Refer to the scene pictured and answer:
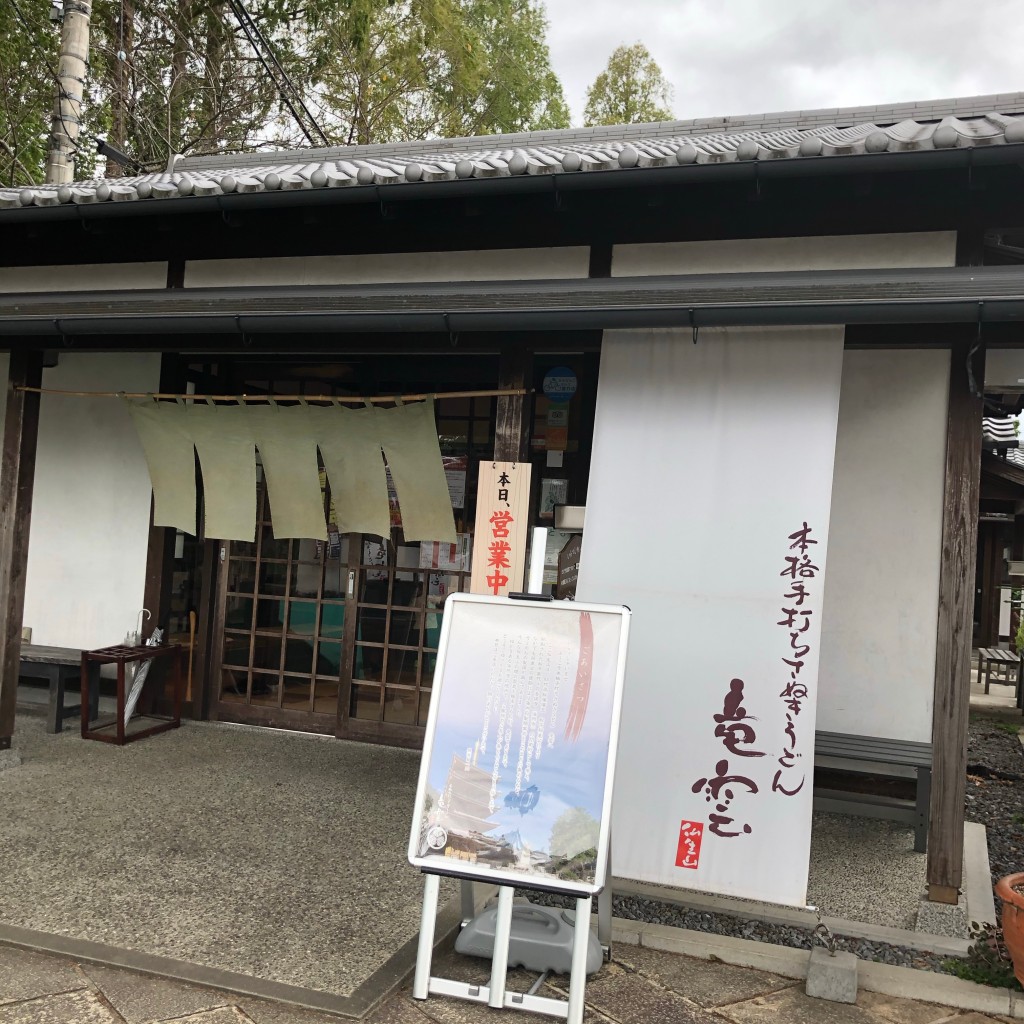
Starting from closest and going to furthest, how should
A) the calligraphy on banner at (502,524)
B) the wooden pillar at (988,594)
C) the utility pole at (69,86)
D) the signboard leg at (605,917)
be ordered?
the signboard leg at (605,917) < the calligraphy on banner at (502,524) < the utility pole at (69,86) < the wooden pillar at (988,594)

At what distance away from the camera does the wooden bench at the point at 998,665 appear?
13098 mm

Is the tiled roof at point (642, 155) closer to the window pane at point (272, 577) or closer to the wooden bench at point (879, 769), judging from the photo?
the wooden bench at point (879, 769)

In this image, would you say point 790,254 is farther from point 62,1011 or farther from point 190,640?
point 190,640

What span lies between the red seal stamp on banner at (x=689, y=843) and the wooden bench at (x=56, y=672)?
5214 mm

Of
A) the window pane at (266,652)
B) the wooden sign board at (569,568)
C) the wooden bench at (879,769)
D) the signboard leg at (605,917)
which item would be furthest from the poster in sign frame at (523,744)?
the window pane at (266,652)

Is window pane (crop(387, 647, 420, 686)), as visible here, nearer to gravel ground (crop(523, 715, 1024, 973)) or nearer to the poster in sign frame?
gravel ground (crop(523, 715, 1024, 973))

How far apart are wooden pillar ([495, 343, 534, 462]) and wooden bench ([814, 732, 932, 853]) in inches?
89.8

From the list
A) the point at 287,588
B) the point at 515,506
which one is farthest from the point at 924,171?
the point at 287,588

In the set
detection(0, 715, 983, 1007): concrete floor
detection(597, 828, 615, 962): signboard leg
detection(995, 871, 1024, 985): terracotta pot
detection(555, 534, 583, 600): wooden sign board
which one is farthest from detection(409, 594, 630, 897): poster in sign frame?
detection(555, 534, 583, 600): wooden sign board

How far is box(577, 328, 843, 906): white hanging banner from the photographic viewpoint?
3.96m

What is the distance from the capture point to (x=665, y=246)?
464cm

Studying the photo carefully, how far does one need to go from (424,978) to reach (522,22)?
Result: 84.7 feet

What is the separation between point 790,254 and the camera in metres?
4.46

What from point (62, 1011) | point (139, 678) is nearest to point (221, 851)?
point (62, 1011)
